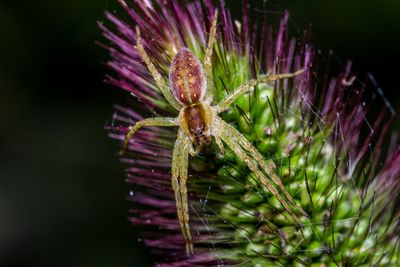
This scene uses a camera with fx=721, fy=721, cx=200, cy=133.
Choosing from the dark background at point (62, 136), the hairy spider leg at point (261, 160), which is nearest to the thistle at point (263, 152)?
the hairy spider leg at point (261, 160)

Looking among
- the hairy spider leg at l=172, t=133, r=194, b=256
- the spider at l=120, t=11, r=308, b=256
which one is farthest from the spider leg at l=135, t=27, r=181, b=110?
the hairy spider leg at l=172, t=133, r=194, b=256

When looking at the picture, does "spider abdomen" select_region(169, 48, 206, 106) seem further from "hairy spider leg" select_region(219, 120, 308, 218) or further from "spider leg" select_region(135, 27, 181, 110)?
"hairy spider leg" select_region(219, 120, 308, 218)

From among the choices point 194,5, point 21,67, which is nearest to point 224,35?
point 194,5

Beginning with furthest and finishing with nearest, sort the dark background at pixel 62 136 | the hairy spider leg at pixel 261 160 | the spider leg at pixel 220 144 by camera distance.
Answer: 1. the dark background at pixel 62 136
2. the spider leg at pixel 220 144
3. the hairy spider leg at pixel 261 160

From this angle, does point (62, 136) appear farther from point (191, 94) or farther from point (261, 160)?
point (261, 160)

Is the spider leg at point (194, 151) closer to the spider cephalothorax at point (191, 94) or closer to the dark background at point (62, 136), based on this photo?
the spider cephalothorax at point (191, 94)

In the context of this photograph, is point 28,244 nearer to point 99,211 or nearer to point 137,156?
point 99,211

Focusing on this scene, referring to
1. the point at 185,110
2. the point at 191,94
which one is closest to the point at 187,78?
the point at 191,94

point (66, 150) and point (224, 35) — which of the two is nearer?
point (224, 35)
